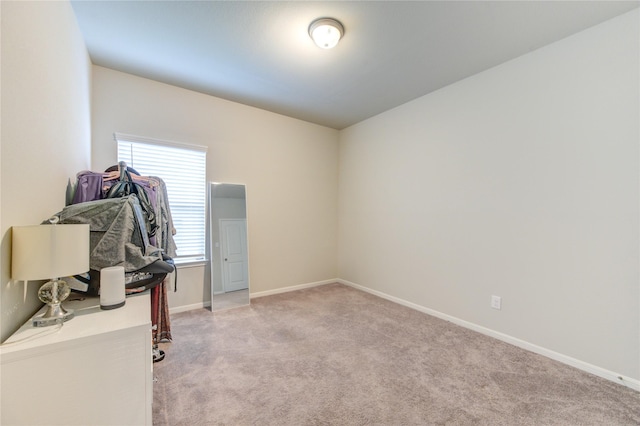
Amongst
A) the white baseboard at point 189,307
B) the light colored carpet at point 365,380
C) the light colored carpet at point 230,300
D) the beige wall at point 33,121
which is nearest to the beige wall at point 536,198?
the light colored carpet at point 365,380

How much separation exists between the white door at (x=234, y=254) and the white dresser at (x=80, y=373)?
230 cm

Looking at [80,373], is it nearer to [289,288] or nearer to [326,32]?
[326,32]

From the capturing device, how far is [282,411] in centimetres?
167

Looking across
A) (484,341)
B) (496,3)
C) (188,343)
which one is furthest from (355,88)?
(188,343)

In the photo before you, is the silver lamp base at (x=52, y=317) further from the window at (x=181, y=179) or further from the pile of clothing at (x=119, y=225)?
the window at (x=181, y=179)

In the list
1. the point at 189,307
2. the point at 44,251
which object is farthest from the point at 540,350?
the point at 189,307

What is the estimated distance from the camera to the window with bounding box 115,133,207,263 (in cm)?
305

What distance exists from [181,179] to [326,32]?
7.76ft

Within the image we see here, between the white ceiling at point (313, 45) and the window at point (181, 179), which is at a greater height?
the white ceiling at point (313, 45)

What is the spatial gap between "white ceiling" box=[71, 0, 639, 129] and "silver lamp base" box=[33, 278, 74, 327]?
2.02 m

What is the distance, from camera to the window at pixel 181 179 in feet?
10.0

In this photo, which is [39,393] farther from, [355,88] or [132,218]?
[355,88]

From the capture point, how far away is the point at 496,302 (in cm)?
268

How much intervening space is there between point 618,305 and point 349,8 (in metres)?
3.03
